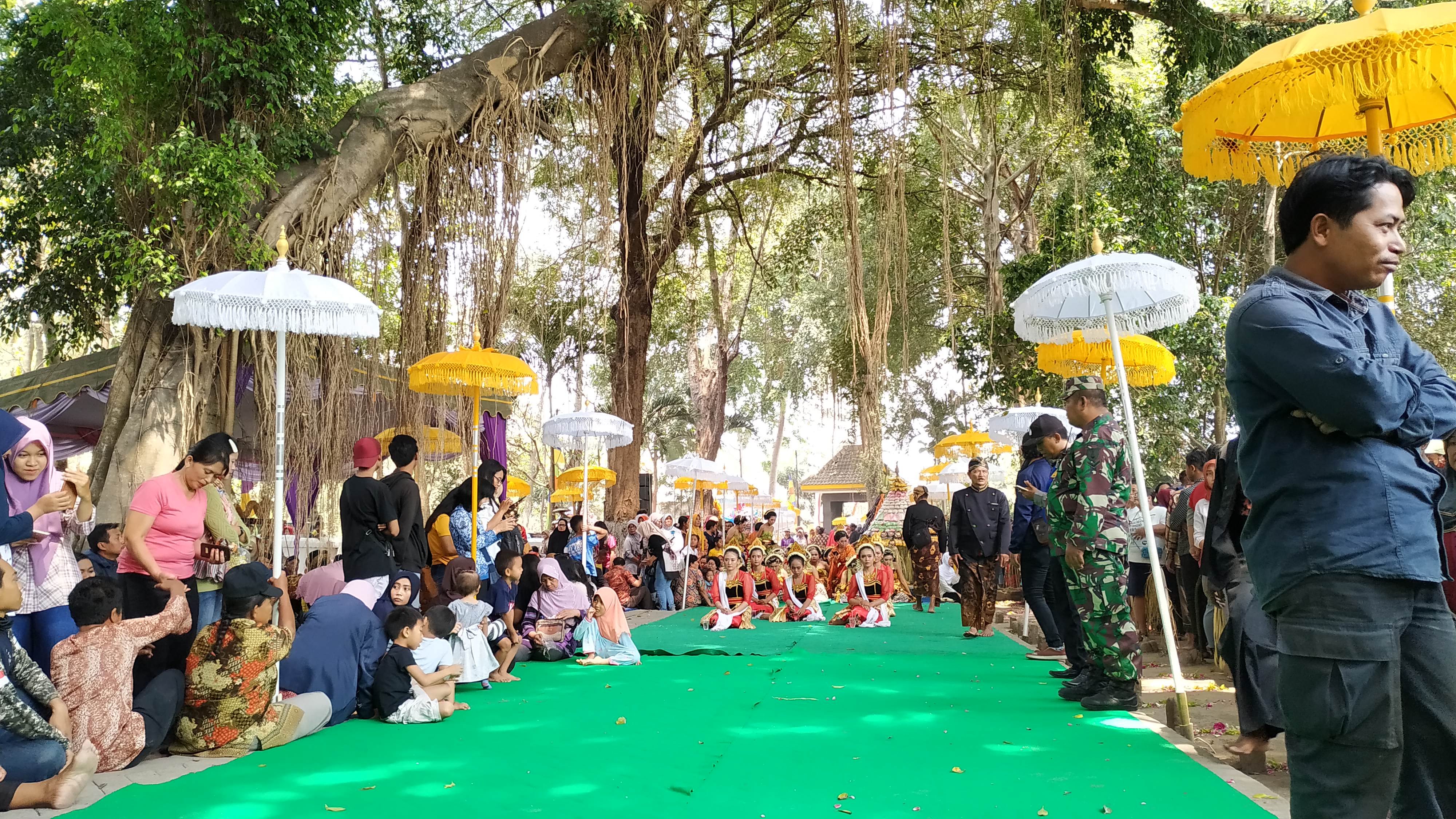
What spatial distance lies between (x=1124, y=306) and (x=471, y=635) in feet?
15.2

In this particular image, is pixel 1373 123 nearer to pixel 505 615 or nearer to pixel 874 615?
pixel 505 615

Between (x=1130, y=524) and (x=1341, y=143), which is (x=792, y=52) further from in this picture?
(x=1341, y=143)

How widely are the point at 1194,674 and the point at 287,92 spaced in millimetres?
8002

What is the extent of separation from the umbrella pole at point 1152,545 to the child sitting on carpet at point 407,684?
11.8 feet

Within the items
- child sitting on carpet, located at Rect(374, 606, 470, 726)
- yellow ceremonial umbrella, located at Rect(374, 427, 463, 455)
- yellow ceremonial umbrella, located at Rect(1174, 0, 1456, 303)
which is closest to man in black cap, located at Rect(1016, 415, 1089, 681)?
yellow ceremonial umbrella, located at Rect(1174, 0, 1456, 303)

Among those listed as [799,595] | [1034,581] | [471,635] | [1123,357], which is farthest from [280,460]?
[799,595]

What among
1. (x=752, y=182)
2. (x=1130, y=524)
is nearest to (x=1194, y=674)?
(x=1130, y=524)

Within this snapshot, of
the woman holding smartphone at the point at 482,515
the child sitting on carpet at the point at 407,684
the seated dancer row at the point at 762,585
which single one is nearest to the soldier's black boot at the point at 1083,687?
the child sitting on carpet at the point at 407,684

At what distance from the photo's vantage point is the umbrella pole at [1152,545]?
431cm

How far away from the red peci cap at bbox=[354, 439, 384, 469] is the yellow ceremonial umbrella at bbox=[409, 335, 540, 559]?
3.50 feet

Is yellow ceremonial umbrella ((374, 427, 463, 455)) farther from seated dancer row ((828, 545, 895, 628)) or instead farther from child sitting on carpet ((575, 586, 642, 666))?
seated dancer row ((828, 545, 895, 628))

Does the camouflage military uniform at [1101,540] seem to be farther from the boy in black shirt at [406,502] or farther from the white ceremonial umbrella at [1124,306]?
the boy in black shirt at [406,502]

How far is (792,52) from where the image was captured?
12.0m

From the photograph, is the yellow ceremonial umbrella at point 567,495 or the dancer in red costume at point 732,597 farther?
the yellow ceremonial umbrella at point 567,495
